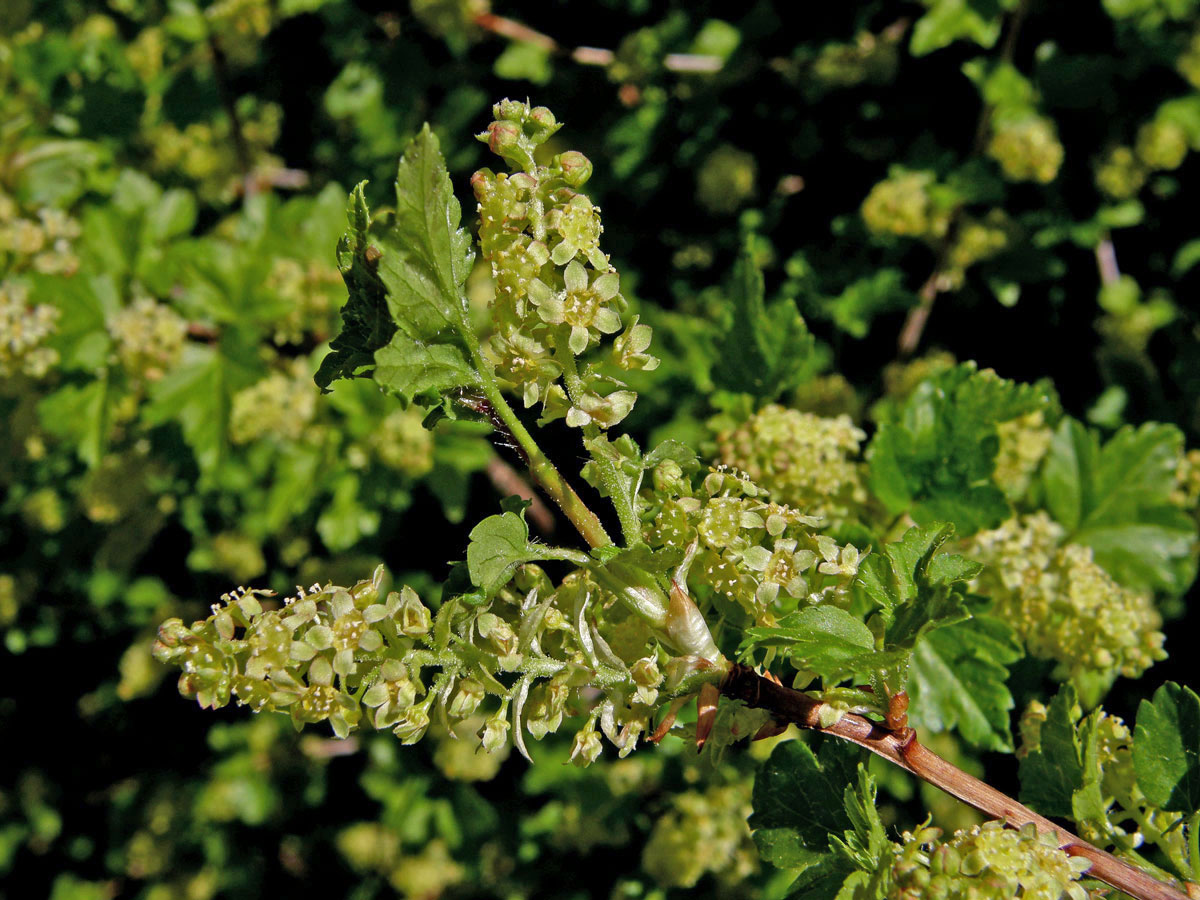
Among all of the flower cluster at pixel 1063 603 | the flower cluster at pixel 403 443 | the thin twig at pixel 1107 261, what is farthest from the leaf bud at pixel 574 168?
the thin twig at pixel 1107 261

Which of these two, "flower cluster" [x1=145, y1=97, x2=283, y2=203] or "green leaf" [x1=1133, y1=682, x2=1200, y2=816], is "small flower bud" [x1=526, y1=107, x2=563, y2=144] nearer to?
"green leaf" [x1=1133, y1=682, x2=1200, y2=816]

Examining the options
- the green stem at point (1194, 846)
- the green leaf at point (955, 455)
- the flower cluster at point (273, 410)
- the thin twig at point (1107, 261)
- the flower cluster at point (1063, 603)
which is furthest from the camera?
the thin twig at point (1107, 261)

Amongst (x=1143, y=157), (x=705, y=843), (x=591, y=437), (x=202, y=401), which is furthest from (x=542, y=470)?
(x=1143, y=157)

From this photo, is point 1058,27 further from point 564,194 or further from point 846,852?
point 846,852

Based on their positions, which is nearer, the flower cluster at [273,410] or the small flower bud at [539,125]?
the small flower bud at [539,125]

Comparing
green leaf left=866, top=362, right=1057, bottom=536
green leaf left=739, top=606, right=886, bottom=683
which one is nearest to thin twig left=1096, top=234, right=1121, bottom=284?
green leaf left=866, top=362, right=1057, bottom=536

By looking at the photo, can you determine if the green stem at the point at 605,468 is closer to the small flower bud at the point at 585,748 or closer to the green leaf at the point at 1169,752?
the small flower bud at the point at 585,748

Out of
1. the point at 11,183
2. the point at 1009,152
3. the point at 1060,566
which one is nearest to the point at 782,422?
the point at 1060,566
